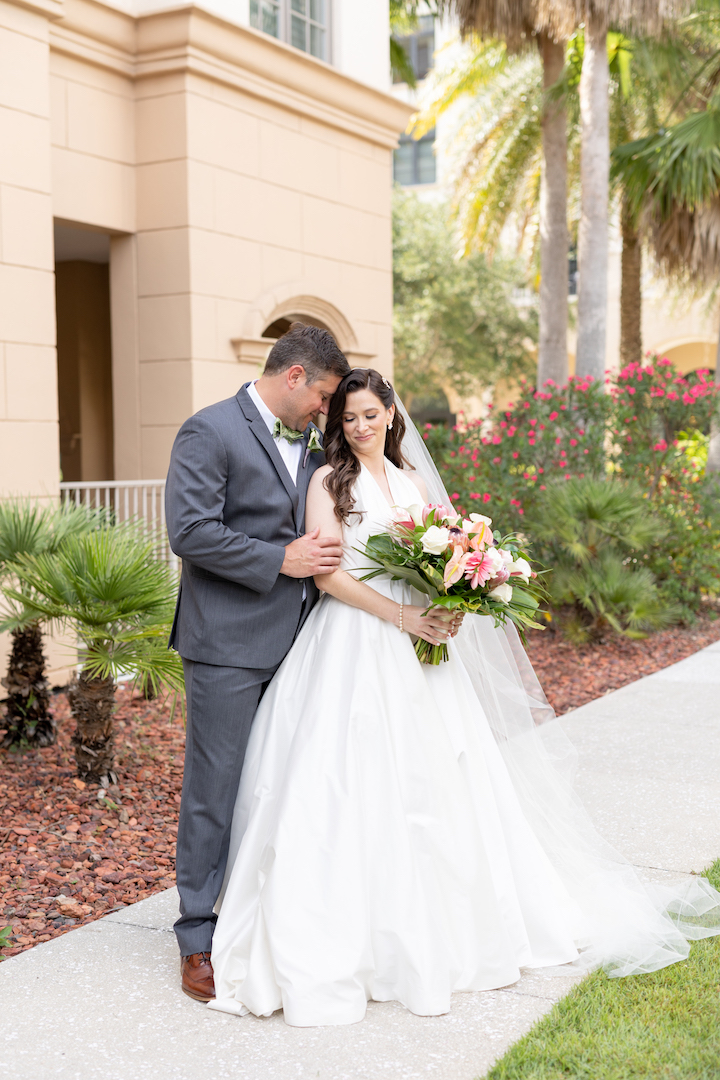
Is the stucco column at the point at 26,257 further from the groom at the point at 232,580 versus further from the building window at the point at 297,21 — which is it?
the groom at the point at 232,580

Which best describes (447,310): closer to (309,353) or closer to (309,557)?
(309,353)

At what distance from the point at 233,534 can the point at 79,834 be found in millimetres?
2582

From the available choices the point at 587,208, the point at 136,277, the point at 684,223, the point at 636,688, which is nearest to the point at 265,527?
the point at 636,688

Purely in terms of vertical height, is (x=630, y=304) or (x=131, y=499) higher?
(x=630, y=304)

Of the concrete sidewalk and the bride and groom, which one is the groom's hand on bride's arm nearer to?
the bride and groom

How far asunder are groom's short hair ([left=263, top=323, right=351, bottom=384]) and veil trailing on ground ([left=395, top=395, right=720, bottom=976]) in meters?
0.47

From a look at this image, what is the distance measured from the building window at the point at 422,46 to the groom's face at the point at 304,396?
109 ft

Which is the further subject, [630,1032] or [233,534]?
[233,534]

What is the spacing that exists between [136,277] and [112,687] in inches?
216

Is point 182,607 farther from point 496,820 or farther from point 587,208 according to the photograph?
point 587,208

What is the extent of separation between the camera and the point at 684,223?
13.7 metres

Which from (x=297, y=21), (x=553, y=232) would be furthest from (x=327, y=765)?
(x=553, y=232)

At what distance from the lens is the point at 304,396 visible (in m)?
3.52

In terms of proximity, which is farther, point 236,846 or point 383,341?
point 383,341
